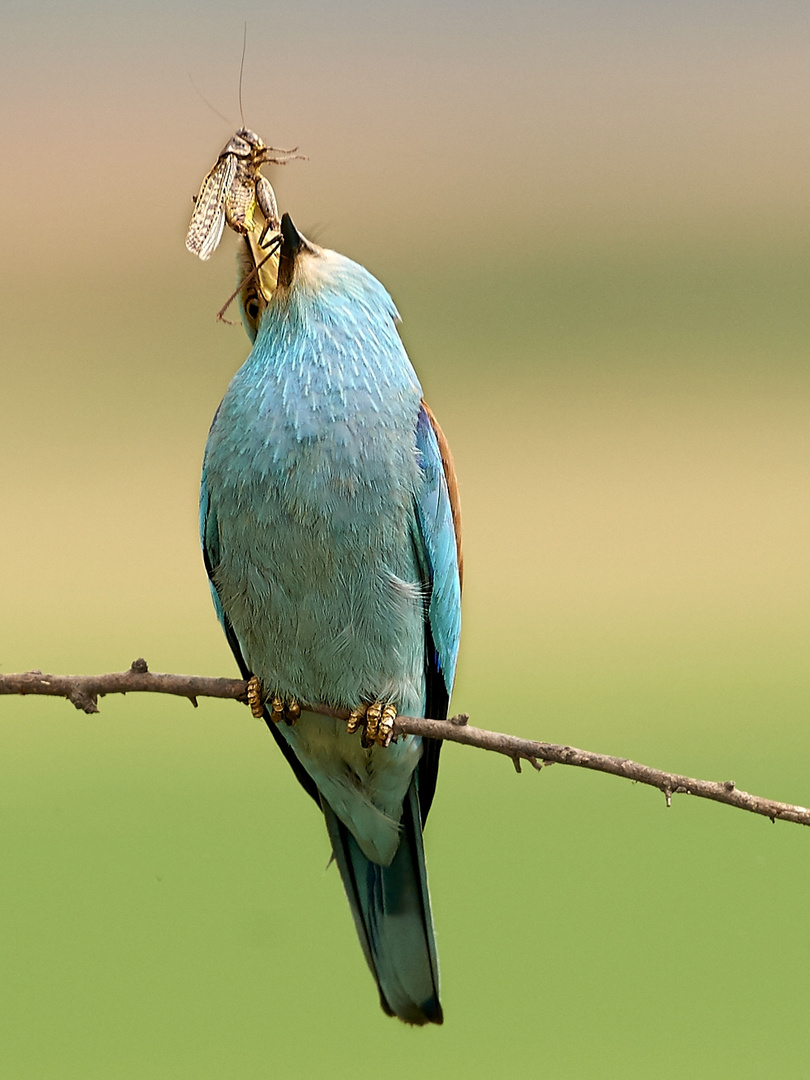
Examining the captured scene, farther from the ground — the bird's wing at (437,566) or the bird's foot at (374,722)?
the bird's wing at (437,566)

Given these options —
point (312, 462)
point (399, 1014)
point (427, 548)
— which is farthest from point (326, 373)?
point (399, 1014)

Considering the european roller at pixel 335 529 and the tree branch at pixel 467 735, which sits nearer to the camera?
the tree branch at pixel 467 735

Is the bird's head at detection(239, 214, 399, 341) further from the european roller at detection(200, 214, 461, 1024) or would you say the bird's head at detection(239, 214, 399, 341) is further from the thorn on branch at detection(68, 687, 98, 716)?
the thorn on branch at detection(68, 687, 98, 716)

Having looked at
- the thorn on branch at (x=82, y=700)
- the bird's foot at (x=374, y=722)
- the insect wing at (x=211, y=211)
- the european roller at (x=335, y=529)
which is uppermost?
the insect wing at (x=211, y=211)

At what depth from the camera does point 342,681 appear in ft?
6.99

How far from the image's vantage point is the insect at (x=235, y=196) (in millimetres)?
2285

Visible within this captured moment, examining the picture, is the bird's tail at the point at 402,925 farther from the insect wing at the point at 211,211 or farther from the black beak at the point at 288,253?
the insect wing at the point at 211,211

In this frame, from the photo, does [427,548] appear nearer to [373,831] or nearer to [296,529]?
[296,529]

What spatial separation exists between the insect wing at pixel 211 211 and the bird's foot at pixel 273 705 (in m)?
0.80

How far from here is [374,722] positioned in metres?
2.14

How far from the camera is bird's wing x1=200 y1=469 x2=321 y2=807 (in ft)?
7.24

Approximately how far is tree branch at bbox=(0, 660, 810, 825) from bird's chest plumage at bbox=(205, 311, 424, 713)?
6.3 inches

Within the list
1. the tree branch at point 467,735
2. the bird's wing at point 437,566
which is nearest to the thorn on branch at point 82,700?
the tree branch at point 467,735

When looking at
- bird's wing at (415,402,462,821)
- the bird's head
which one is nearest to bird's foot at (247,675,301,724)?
bird's wing at (415,402,462,821)
